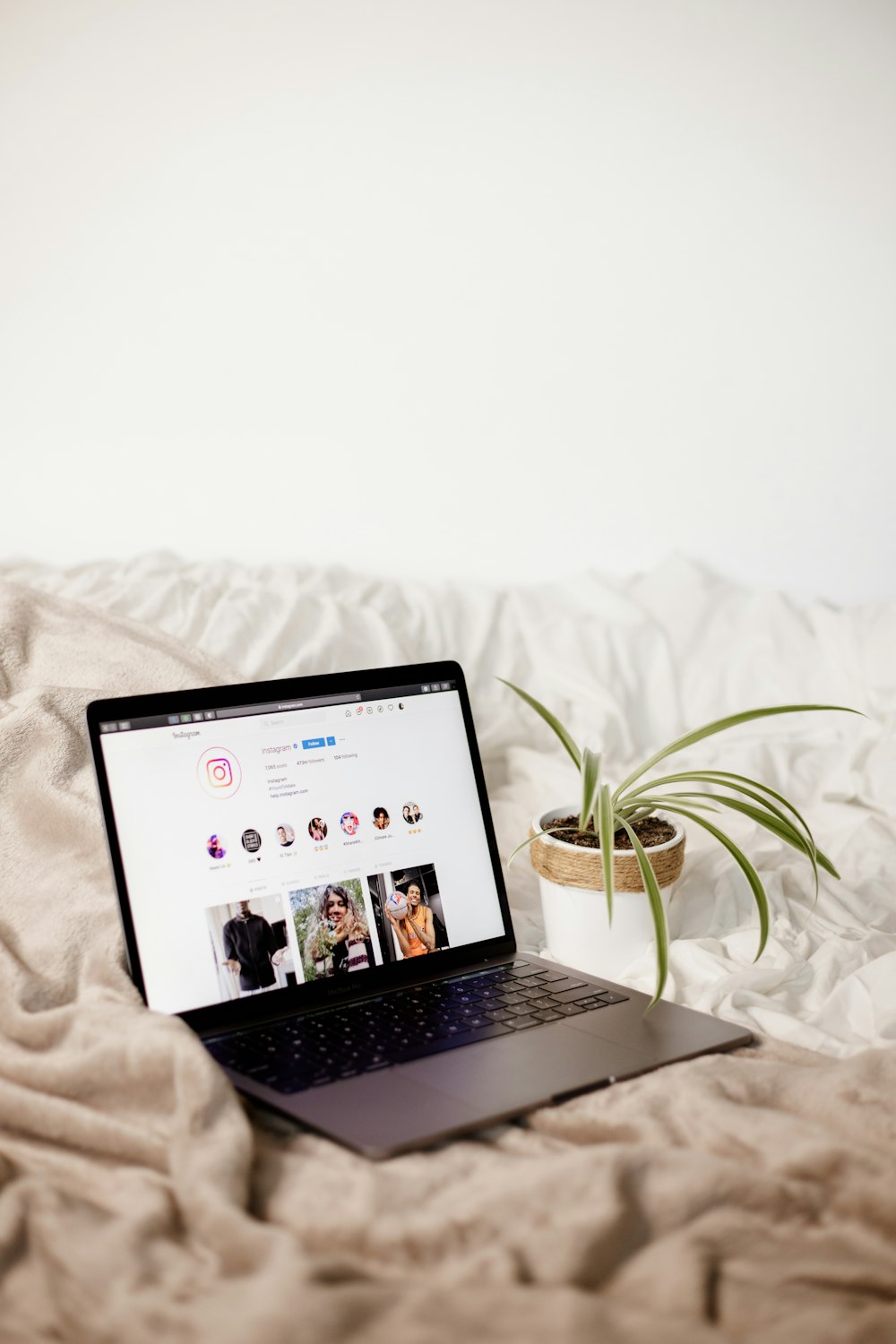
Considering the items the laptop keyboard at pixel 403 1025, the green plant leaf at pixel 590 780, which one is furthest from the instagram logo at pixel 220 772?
the green plant leaf at pixel 590 780

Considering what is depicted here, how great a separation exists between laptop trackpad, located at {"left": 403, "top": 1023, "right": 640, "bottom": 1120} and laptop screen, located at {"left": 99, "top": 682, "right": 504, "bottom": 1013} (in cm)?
16

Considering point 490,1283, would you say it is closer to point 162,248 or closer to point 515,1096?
point 515,1096

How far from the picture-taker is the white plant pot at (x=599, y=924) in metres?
1.04

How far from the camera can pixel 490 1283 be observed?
0.57 meters

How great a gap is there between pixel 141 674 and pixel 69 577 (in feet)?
1.74

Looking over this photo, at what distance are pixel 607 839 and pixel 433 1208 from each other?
1.25 feet

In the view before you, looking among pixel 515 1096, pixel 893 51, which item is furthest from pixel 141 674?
pixel 893 51

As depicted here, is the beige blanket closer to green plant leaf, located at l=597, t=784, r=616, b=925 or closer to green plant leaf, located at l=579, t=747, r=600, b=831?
green plant leaf, located at l=597, t=784, r=616, b=925

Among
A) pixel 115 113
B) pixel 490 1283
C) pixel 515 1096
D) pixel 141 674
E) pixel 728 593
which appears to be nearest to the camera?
pixel 490 1283

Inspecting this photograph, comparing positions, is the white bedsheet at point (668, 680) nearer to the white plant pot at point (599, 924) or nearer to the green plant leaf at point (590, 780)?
the white plant pot at point (599, 924)

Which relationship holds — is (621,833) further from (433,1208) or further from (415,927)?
(433,1208)

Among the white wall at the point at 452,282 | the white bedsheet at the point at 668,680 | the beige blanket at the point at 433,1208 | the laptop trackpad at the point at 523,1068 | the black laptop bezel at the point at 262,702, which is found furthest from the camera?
the white wall at the point at 452,282

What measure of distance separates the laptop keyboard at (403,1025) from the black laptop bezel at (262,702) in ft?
0.05

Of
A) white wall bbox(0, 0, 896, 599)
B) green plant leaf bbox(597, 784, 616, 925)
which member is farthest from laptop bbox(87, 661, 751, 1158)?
white wall bbox(0, 0, 896, 599)
